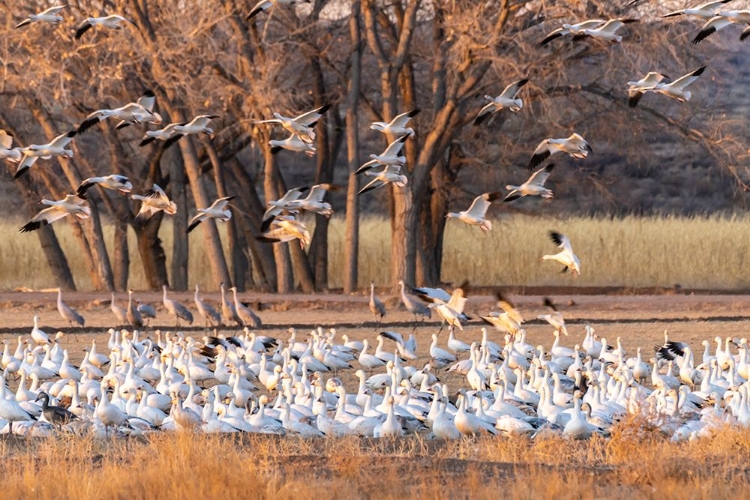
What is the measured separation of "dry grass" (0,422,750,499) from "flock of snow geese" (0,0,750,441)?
2.41ft

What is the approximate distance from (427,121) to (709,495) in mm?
23031

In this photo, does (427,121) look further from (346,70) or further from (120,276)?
(120,276)

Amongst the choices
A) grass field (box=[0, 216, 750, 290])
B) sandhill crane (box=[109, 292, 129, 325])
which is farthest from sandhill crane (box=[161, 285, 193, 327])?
grass field (box=[0, 216, 750, 290])

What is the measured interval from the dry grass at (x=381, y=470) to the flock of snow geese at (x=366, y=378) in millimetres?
735

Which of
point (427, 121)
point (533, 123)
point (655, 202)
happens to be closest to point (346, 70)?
point (427, 121)

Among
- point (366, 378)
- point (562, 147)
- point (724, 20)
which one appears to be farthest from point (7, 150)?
point (724, 20)

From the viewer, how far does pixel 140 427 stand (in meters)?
14.5

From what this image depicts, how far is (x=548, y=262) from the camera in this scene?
3825 cm

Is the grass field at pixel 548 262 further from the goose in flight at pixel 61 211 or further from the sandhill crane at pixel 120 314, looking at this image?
the goose in flight at pixel 61 211

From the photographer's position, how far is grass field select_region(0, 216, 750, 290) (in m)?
37.2

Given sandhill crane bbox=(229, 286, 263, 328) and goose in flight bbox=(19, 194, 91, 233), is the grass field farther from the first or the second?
goose in flight bbox=(19, 194, 91, 233)

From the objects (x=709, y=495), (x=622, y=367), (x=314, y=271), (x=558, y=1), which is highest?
(x=558, y=1)

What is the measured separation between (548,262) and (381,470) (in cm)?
2757

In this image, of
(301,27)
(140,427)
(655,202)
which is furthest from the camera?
(655,202)
